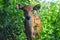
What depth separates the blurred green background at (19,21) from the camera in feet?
23.1

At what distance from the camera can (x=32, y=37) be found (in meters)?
7.78

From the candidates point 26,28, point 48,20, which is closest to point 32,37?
point 26,28

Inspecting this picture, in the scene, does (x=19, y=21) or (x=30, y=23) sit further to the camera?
(x=19, y=21)

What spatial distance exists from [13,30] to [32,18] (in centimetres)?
84

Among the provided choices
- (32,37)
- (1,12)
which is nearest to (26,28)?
(32,37)

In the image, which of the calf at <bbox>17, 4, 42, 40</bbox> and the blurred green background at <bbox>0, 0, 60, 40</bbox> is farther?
the calf at <bbox>17, 4, 42, 40</bbox>

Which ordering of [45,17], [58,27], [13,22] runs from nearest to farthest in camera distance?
1. [58,27]
2. [45,17]
3. [13,22]

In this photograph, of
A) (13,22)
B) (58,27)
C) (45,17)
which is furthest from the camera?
(13,22)

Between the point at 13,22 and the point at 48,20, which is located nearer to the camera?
the point at 48,20

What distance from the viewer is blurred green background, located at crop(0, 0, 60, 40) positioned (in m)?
7.04

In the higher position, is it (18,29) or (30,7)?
(30,7)

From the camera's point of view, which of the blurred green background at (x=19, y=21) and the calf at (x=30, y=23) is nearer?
the blurred green background at (x=19, y=21)

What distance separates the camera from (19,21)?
26.4ft

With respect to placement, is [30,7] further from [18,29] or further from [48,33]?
[48,33]
